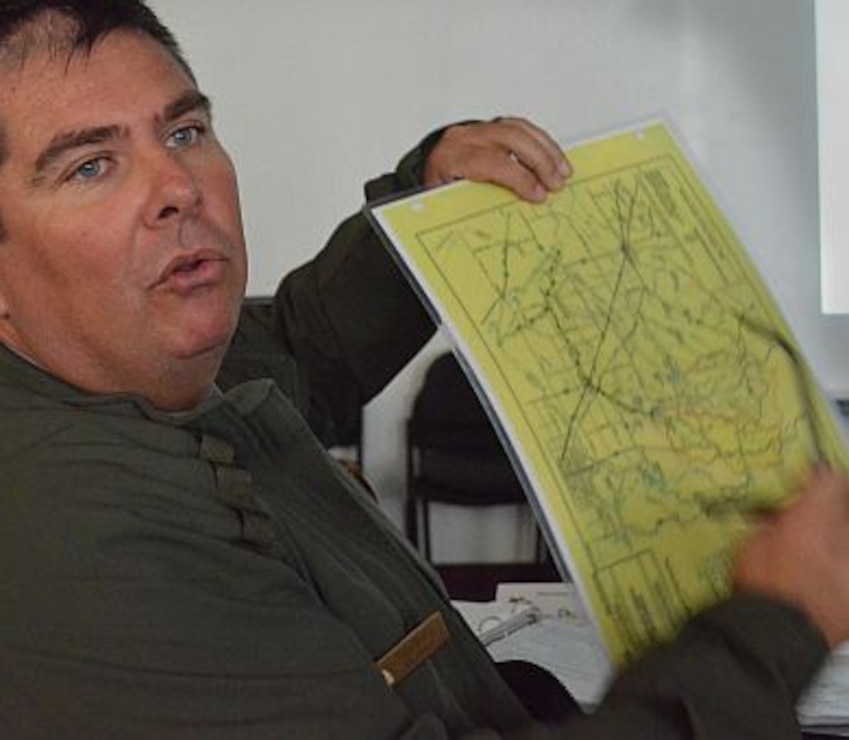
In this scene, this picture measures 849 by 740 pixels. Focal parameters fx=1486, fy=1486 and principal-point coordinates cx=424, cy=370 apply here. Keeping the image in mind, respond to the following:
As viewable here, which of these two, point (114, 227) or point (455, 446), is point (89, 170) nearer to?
point (114, 227)

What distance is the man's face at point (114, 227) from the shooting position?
3.36 ft

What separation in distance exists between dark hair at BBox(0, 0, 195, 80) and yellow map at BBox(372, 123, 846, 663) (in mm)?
234

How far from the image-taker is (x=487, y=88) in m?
3.97

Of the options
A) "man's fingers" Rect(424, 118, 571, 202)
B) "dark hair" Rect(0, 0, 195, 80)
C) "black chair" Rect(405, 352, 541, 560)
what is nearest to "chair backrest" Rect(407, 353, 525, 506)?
"black chair" Rect(405, 352, 541, 560)

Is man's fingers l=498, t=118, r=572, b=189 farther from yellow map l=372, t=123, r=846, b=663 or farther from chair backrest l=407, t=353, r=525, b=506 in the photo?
chair backrest l=407, t=353, r=525, b=506

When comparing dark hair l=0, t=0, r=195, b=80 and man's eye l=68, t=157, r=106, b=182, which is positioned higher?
dark hair l=0, t=0, r=195, b=80

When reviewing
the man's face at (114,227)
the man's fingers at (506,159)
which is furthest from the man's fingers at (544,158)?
the man's face at (114,227)

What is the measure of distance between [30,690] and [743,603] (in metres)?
0.45

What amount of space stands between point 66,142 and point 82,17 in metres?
0.11

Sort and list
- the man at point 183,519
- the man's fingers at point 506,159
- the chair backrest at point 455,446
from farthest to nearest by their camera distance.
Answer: the chair backrest at point 455,446
the man's fingers at point 506,159
the man at point 183,519

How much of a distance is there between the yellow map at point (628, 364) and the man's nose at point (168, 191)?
5.6 inches

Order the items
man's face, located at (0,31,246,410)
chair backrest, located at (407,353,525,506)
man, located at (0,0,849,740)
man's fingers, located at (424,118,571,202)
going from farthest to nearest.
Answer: chair backrest, located at (407,353,525,506)
man's fingers, located at (424,118,571,202)
man's face, located at (0,31,246,410)
man, located at (0,0,849,740)

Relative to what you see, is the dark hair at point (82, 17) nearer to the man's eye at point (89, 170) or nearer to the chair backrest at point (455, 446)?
the man's eye at point (89, 170)

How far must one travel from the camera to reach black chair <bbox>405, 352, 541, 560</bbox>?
3.82 m
